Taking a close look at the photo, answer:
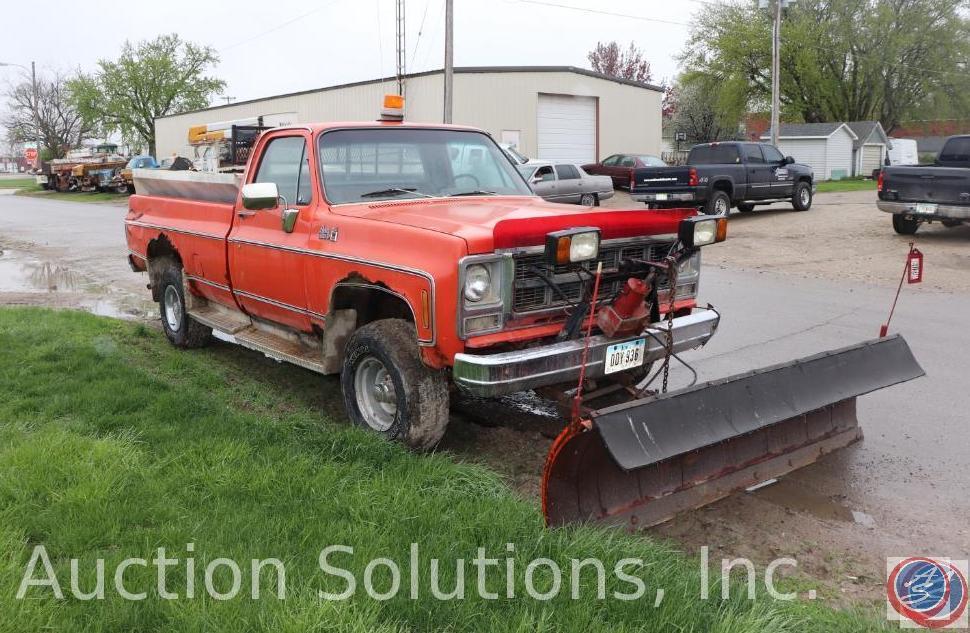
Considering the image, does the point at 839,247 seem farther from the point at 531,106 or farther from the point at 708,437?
the point at 531,106

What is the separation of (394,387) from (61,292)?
8.69 meters

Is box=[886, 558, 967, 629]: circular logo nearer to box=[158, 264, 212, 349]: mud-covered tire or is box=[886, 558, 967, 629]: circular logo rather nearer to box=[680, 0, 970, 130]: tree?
box=[158, 264, 212, 349]: mud-covered tire

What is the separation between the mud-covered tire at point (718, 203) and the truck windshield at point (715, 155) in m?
1.01

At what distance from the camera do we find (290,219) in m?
5.58

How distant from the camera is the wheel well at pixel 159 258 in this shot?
775 centimetres

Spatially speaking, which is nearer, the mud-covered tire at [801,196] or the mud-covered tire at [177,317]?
the mud-covered tire at [177,317]

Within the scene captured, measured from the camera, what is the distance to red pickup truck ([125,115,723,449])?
431 centimetres

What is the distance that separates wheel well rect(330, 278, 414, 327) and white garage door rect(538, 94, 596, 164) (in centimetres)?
2911

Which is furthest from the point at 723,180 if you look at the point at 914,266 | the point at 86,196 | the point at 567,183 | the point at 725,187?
the point at 86,196

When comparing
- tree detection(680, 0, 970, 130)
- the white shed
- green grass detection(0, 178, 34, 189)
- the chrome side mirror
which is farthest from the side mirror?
green grass detection(0, 178, 34, 189)

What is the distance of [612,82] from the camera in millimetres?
36500

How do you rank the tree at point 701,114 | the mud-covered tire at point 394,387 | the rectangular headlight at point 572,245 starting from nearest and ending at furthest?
the rectangular headlight at point 572,245 → the mud-covered tire at point 394,387 → the tree at point 701,114

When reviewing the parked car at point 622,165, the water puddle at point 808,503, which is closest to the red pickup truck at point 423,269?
the water puddle at point 808,503

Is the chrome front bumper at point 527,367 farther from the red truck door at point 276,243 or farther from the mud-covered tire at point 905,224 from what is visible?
the mud-covered tire at point 905,224
